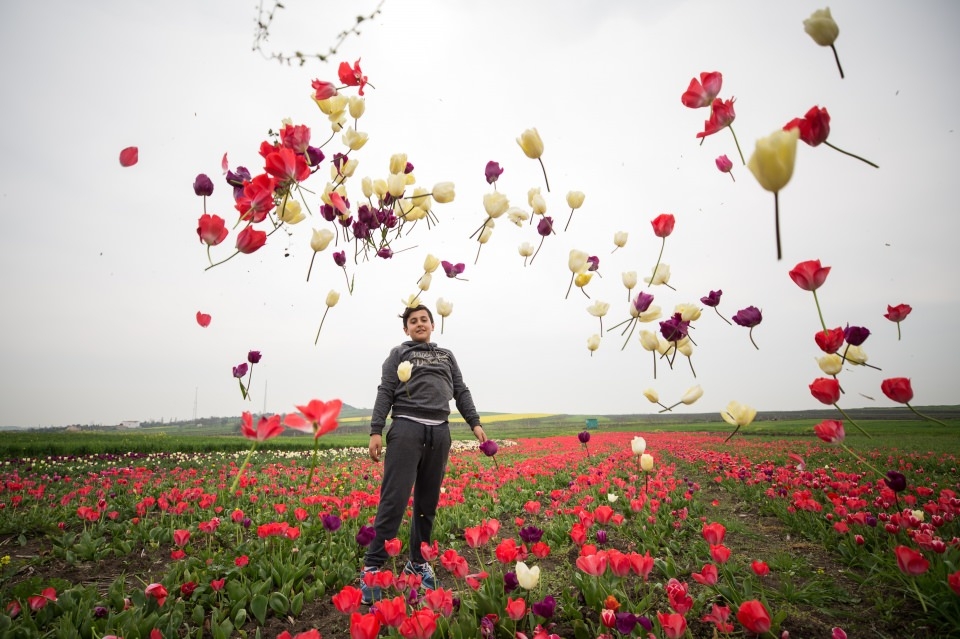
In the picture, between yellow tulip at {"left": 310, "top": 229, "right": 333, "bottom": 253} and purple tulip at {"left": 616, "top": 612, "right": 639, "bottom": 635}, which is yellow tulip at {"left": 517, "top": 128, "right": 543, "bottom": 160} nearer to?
yellow tulip at {"left": 310, "top": 229, "right": 333, "bottom": 253}

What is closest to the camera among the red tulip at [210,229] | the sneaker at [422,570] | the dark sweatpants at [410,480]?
the red tulip at [210,229]

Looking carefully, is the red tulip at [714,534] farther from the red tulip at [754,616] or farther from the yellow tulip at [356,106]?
the yellow tulip at [356,106]

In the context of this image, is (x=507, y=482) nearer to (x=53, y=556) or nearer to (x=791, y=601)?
(x=791, y=601)

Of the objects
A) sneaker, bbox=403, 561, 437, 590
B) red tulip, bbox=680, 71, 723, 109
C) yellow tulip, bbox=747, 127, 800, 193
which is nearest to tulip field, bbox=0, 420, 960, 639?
sneaker, bbox=403, 561, 437, 590

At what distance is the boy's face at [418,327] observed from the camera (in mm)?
4250

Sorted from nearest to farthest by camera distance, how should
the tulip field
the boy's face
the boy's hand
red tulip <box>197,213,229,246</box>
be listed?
1. red tulip <box>197,213,229,246</box>
2. the tulip field
3. the boy's hand
4. the boy's face

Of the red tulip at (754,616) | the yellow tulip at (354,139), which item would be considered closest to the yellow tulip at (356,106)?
the yellow tulip at (354,139)

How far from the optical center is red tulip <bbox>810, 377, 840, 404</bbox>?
186 centimetres

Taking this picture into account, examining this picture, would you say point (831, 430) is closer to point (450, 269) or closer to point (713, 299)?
point (713, 299)

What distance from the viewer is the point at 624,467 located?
30.6 ft

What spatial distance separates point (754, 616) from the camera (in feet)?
6.17

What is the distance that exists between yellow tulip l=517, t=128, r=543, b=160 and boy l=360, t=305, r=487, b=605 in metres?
2.17

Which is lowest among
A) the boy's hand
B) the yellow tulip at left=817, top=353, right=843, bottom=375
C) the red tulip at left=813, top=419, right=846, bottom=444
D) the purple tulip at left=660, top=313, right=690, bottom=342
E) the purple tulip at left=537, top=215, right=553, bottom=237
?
the boy's hand

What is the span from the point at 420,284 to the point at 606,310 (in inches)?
44.5
